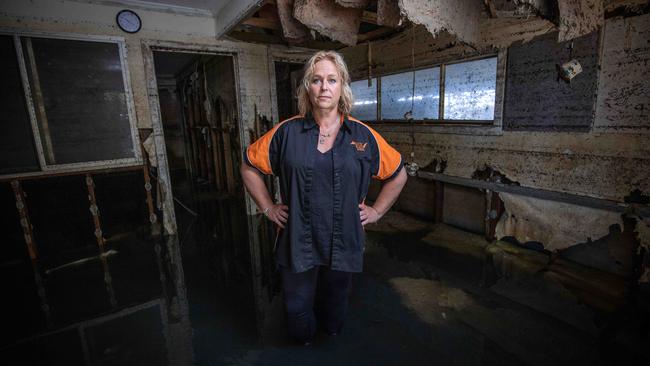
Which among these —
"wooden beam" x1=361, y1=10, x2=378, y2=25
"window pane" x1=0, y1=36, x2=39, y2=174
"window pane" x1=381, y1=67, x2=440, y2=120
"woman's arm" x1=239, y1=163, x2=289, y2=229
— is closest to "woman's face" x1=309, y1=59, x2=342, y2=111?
"woman's arm" x1=239, y1=163, x2=289, y2=229

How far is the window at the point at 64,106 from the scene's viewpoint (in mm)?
3854

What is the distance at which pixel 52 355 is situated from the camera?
97.3 inches

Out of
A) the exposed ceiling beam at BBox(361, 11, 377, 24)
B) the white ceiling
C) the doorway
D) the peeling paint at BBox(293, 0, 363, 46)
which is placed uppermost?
the white ceiling

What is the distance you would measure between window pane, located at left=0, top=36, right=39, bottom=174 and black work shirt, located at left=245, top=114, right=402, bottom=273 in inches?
151

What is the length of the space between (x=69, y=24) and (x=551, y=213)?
21.3 feet

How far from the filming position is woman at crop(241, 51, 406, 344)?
1.92 metres

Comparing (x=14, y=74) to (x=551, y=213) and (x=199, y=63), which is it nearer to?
(x=199, y=63)

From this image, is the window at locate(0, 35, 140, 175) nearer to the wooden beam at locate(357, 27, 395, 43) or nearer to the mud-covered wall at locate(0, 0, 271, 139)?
the mud-covered wall at locate(0, 0, 271, 139)

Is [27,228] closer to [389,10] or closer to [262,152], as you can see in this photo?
[262,152]

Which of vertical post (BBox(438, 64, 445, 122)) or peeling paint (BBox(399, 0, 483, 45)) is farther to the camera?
vertical post (BBox(438, 64, 445, 122))

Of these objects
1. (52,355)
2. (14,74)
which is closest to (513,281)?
(52,355)

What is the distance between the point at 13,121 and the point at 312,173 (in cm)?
439

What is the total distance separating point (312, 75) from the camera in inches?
76.9

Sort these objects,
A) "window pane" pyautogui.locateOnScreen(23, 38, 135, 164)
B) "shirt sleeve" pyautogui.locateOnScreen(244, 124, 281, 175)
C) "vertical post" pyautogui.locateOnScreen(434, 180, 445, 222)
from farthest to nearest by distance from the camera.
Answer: "vertical post" pyautogui.locateOnScreen(434, 180, 445, 222) → "window pane" pyautogui.locateOnScreen(23, 38, 135, 164) → "shirt sleeve" pyautogui.locateOnScreen(244, 124, 281, 175)
